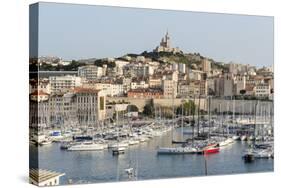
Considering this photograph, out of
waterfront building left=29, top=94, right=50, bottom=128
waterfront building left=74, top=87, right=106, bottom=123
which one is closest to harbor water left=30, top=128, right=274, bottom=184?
waterfront building left=29, top=94, right=50, bottom=128

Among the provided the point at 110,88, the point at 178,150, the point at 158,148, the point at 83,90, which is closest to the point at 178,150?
the point at 178,150

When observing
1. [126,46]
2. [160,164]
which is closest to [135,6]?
[126,46]

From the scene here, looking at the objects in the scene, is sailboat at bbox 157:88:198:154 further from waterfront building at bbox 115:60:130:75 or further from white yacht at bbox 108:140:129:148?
waterfront building at bbox 115:60:130:75

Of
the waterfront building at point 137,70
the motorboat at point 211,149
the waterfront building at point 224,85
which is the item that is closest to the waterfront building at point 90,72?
the waterfront building at point 137,70

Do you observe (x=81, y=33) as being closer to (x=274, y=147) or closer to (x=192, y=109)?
(x=192, y=109)

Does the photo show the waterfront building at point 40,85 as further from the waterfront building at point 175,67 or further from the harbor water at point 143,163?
the waterfront building at point 175,67

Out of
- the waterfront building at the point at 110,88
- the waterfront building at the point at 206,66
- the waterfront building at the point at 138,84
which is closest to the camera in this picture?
the waterfront building at the point at 110,88
